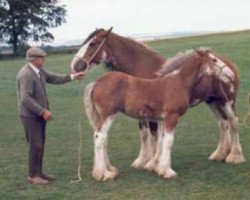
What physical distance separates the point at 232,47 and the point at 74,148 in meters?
24.5

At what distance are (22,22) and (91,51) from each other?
53683 millimetres

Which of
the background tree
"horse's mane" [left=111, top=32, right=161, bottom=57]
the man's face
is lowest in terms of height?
the background tree

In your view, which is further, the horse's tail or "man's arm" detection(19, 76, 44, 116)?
the horse's tail

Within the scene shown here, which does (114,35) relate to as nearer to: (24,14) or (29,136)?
(29,136)

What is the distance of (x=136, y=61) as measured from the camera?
31.1 feet

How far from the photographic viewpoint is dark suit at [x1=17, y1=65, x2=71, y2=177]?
834 centimetres

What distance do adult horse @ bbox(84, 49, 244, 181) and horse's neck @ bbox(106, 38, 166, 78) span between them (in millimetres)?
551

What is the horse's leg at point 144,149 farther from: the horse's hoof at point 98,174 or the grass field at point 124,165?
the horse's hoof at point 98,174

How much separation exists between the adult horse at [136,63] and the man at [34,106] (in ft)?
2.70

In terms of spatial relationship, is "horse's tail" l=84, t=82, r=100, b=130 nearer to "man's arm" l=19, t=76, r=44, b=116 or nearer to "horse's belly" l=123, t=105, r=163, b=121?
"horse's belly" l=123, t=105, r=163, b=121

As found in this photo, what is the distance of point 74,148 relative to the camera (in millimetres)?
11484

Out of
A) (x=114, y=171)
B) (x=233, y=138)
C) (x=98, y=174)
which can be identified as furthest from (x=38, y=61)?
(x=233, y=138)

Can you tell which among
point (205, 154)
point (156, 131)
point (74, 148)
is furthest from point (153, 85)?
point (74, 148)

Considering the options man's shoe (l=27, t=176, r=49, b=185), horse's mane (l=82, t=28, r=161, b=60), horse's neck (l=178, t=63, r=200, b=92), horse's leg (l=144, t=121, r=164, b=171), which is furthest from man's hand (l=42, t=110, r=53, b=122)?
horse's neck (l=178, t=63, r=200, b=92)
